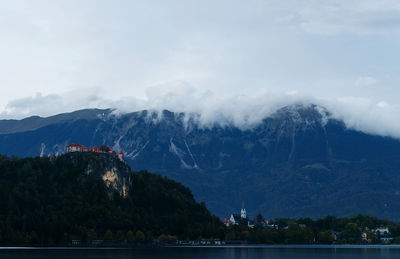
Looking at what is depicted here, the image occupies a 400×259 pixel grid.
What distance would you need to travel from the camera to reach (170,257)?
171125 mm

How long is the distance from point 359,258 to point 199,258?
142 feet

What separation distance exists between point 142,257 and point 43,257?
937 inches

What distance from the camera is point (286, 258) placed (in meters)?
174

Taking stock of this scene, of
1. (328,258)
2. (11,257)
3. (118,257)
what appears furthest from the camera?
(328,258)

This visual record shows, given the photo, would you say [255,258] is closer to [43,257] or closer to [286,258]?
[286,258]

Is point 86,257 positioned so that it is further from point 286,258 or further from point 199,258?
point 286,258

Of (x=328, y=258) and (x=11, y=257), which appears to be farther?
(x=328, y=258)

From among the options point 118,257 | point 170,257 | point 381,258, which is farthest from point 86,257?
point 381,258

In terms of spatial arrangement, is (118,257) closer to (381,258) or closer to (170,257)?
(170,257)

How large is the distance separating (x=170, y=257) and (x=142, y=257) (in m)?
7.03

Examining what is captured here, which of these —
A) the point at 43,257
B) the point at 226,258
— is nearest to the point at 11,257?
the point at 43,257

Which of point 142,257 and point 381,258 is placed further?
point 381,258

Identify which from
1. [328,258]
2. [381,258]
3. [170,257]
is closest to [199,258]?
[170,257]

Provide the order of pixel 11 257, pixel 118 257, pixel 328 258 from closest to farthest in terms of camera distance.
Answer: pixel 11 257
pixel 118 257
pixel 328 258
